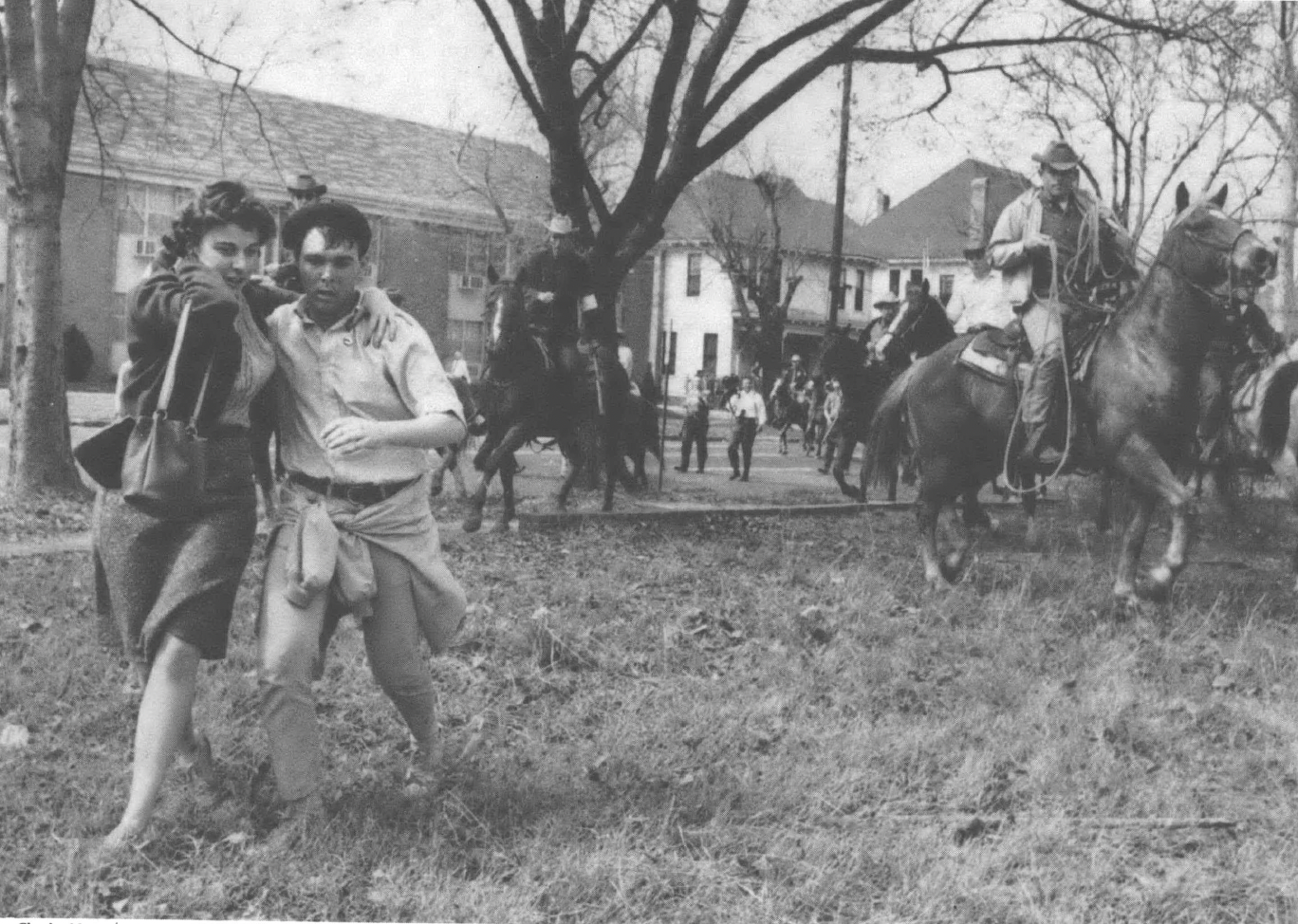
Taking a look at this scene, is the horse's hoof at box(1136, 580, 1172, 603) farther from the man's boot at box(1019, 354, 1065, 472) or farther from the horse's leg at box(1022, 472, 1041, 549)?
the horse's leg at box(1022, 472, 1041, 549)

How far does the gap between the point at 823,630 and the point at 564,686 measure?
1714mm

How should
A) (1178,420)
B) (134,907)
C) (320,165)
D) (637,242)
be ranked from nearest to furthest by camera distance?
(134,907) → (1178,420) → (637,242) → (320,165)

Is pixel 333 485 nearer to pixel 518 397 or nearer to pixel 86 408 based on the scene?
pixel 518 397

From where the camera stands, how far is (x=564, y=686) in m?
6.25

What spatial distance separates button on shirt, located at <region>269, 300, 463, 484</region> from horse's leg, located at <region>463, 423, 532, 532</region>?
6730mm

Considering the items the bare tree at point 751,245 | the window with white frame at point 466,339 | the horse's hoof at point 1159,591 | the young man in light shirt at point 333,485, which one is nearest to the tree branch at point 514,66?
the horse's hoof at point 1159,591

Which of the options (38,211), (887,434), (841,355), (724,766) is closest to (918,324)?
(887,434)

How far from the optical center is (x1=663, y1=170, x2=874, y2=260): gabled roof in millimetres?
52562

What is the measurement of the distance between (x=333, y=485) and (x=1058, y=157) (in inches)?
246

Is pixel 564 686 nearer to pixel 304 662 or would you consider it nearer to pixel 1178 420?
pixel 304 662

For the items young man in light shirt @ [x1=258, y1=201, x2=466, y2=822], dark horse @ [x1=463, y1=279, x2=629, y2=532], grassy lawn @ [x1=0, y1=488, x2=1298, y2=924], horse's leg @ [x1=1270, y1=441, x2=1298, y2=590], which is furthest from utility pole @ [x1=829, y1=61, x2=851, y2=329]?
young man in light shirt @ [x1=258, y1=201, x2=466, y2=822]

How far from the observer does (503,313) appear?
11.3 meters

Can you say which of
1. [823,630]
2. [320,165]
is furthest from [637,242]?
[320,165]

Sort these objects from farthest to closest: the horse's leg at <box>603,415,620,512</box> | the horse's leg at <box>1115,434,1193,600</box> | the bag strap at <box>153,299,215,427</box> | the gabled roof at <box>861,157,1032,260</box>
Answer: the gabled roof at <box>861,157,1032,260</box> → the horse's leg at <box>603,415,620,512</box> → the horse's leg at <box>1115,434,1193,600</box> → the bag strap at <box>153,299,215,427</box>
